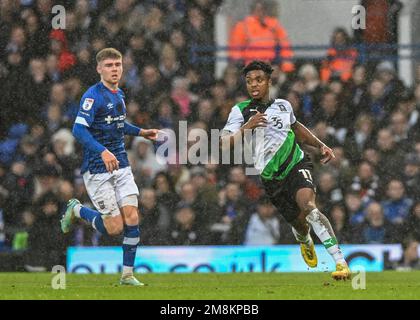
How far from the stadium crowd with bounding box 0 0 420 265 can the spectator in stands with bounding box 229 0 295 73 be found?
0.31 m

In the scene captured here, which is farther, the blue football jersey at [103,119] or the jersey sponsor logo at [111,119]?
the jersey sponsor logo at [111,119]

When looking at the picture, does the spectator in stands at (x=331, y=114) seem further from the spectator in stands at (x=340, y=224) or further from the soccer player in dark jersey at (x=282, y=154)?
the soccer player in dark jersey at (x=282, y=154)

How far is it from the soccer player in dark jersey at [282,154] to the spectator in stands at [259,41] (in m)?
5.27

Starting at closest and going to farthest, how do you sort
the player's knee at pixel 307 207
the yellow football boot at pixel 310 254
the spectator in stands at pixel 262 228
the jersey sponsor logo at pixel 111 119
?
the player's knee at pixel 307 207, the jersey sponsor logo at pixel 111 119, the yellow football boot at pixel 310 254, the spectator in stands at pixel 262 228

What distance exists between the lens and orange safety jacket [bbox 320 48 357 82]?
17081 mm

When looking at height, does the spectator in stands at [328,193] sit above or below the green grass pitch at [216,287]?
above

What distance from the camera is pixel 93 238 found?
15594 millimetres

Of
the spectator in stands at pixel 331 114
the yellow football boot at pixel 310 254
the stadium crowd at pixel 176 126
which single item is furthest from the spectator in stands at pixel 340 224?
the yellow football boot at pixel 310 254

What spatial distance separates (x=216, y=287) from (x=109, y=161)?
1.61 m

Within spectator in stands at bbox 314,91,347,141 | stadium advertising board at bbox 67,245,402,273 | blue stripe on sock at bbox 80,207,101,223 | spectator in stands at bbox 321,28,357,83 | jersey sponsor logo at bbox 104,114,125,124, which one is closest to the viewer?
jersey sponsor logo at bbox 104,114,125,124

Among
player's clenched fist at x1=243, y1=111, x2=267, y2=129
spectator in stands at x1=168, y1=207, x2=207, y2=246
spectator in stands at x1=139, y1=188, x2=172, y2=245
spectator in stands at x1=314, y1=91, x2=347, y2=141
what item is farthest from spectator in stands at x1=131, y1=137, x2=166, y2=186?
player's clenched fist at x1=243, y1=111, x2=267, y2=129

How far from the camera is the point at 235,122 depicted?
11406 mm

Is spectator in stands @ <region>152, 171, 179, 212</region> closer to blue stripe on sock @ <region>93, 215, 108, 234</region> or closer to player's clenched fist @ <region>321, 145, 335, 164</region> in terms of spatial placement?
blue stripe on sock @ <region>93, 215, 108, 234</region>

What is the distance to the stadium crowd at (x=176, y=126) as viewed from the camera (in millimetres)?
15352
